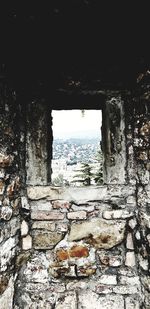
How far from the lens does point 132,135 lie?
2461 millimetres

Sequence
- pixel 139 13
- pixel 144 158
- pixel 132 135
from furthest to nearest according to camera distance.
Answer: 1. pixel 132 135
2. pixel 144 158
3. pixel 139 13

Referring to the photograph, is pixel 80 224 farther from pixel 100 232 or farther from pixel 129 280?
pixel 129 280

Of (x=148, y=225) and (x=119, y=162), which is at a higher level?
(x=119, y=162)

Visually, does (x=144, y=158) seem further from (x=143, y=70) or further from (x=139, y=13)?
(x=139, y=13)

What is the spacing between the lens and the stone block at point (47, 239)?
2430 mm

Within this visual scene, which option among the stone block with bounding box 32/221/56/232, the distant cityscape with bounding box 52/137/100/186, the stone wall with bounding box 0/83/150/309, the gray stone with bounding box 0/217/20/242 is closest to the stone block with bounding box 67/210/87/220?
the stone wall with bounding box 0/83/150/309

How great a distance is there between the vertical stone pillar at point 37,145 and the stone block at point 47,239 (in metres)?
0.42

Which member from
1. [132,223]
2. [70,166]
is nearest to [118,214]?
[132,223]

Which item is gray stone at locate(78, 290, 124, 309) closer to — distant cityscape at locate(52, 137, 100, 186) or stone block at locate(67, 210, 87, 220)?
stone block at locate(67, 210, 87, 220)

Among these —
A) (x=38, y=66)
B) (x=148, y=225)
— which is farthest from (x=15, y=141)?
(x=148, y=225)

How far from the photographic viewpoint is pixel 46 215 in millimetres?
2445

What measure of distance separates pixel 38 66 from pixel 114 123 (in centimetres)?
80

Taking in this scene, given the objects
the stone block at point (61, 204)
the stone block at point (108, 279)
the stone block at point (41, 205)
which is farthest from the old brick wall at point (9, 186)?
the stone block at point (108, 279)

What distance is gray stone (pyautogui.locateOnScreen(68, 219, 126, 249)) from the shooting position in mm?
2408
